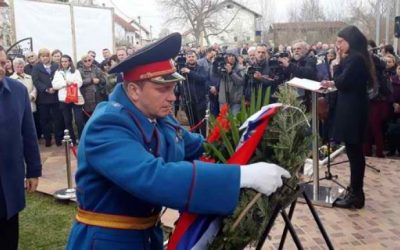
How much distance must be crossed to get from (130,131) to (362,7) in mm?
35877

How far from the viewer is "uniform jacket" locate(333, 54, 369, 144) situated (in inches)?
195

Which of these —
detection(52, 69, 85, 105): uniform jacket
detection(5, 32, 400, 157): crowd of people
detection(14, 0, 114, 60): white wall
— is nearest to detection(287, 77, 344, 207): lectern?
detection(5, 32, 400, 157): crowd of people

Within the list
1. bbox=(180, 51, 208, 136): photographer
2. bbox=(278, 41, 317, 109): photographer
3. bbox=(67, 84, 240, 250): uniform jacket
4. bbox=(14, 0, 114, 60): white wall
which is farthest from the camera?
bbox=(14, 0, 114, 60): white wall

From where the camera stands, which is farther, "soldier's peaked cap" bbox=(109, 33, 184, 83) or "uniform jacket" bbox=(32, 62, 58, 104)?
"uniform jacket" bbox=(32, 62, 58, 104)

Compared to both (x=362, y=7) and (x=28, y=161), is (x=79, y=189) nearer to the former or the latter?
(x=28, y=161)

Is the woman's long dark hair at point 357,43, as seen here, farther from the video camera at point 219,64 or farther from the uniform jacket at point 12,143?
the video camera at point 219,64

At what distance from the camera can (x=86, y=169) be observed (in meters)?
1.98

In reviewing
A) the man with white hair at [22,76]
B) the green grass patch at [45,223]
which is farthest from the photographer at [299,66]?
the man with white hair at [22,76]

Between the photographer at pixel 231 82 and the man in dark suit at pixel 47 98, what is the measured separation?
339 centimetres

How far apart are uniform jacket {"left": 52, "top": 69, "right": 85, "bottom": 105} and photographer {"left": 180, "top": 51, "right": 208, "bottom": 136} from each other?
2.06 meters

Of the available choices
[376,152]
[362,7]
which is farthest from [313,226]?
[362,7]

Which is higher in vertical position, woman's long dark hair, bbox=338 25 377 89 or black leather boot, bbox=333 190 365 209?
woman's long dark hair, bbox=338 25 377 89

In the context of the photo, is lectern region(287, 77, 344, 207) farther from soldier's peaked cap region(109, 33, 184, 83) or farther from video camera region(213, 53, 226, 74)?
video camera region(213, 53, 226, 74)

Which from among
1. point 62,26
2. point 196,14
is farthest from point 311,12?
point 62,26
